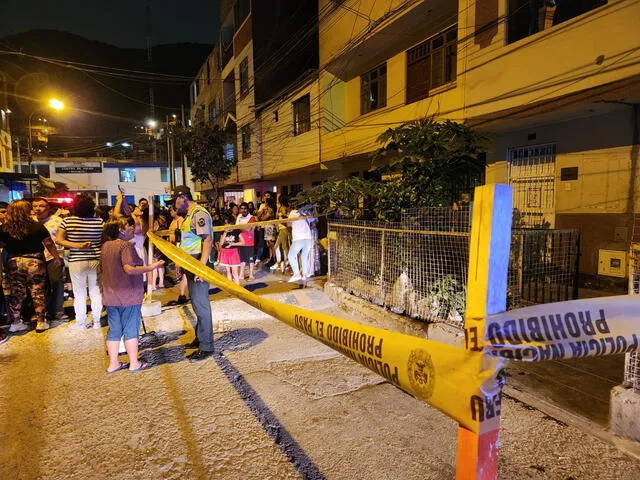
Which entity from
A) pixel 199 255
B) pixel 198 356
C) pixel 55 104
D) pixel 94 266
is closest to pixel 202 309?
pixel 198 356

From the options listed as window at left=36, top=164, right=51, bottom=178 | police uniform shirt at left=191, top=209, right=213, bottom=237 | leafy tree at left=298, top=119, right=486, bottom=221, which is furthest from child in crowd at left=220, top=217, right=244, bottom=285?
window at left=36, top=164, right=51, bottom=178

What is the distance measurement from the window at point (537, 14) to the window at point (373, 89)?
4930 mm

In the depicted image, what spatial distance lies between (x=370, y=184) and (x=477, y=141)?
5.96 feet

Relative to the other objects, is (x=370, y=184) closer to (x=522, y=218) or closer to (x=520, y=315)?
(x=522, y=218)

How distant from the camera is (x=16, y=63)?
1708cm

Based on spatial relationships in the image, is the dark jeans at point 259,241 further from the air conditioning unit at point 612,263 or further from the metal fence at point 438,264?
the air conditioning unit at point 612,263

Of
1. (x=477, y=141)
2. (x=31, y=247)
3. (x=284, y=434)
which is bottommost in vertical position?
(x=284, y=434)

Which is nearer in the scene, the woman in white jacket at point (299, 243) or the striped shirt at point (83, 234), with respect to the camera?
the striped shirt at point (83, 234)

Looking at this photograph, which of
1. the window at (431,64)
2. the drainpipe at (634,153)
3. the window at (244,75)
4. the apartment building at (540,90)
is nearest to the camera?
the apartment building at (540,90)

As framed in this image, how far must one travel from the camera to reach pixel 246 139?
23.6 metres

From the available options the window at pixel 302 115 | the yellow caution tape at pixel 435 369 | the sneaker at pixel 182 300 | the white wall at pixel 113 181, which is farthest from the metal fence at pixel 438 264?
the white wall at pixel 113 181

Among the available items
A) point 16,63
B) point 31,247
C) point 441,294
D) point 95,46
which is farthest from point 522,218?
point 95,46

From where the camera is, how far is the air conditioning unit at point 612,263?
7.29m

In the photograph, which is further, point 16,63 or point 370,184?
point 16,63
